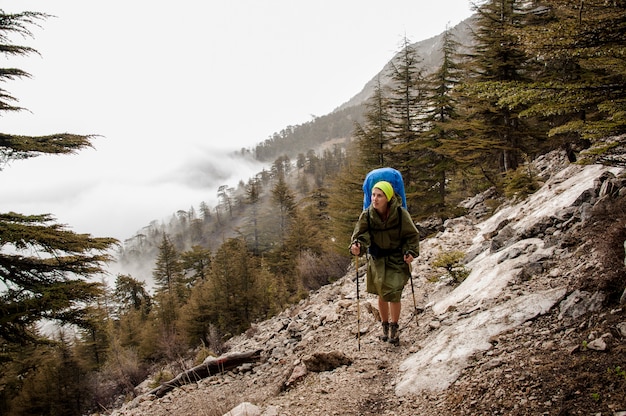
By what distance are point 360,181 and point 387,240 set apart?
12807 mm

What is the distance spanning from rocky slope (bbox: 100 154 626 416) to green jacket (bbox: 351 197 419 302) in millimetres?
849

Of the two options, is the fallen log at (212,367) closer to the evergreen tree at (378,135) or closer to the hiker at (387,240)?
the hiker at (387,240)

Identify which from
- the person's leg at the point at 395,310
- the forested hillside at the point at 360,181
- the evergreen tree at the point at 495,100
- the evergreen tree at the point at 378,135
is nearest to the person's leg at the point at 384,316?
the person's leg at the point at 395,310

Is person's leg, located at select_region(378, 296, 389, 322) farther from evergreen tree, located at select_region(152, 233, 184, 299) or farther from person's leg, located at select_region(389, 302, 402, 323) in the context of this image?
evergreen tree, located at select_region(152, 233, 184, 299)

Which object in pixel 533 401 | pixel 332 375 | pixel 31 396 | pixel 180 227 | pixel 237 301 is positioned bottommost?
pixel 180 227

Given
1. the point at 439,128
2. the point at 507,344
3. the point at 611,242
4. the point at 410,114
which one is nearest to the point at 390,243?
the point at 507,344

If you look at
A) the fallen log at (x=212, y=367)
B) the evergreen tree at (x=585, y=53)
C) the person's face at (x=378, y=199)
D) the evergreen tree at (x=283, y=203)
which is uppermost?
the evergreen tree at (x=585, y=53)

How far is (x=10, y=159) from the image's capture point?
7332mm

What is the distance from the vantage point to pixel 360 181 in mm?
16953

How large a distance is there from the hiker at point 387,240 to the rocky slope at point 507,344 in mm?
871

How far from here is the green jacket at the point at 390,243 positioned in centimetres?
430

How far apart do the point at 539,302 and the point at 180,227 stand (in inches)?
6117

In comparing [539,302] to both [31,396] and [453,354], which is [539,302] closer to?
[453,354]

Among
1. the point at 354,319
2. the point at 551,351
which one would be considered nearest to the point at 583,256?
the point at 551,351
